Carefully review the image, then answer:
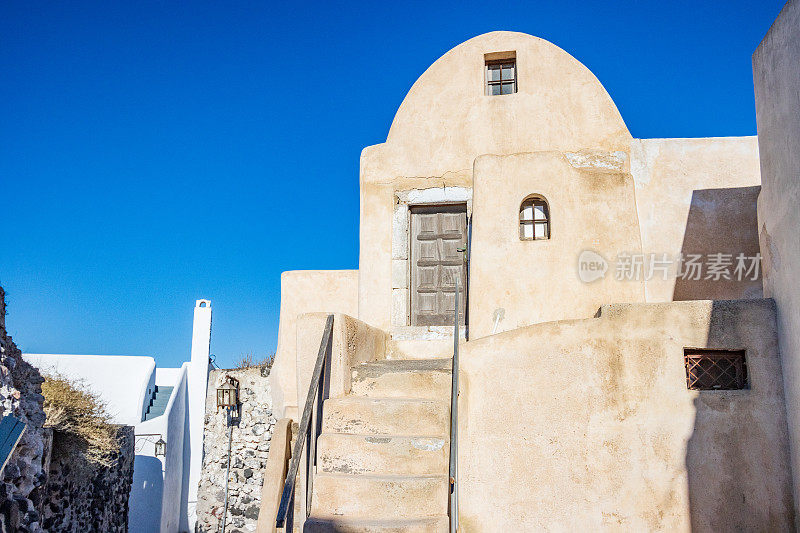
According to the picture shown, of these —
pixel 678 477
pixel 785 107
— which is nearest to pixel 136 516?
pixel 678 477

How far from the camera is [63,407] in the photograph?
308 inches

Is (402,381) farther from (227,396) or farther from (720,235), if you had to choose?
(227,396)

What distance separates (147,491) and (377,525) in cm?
1138

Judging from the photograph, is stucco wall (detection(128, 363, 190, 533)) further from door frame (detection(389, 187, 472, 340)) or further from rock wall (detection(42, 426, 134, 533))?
door frame (detection(389, 187, 472, 340))

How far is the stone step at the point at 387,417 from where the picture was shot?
5434 mm

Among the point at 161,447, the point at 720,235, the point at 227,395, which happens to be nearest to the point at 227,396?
the point at 227,395

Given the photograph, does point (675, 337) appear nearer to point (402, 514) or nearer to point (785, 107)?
point (785, 107)

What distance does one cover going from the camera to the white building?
14672mm

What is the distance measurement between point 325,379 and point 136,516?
10118 mm

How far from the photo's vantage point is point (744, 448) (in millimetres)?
5047

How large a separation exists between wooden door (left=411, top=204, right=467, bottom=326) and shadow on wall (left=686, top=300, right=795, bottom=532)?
369cm

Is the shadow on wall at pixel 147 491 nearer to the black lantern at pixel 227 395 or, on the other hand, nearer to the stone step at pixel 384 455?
the black lantern at pixel 227 395

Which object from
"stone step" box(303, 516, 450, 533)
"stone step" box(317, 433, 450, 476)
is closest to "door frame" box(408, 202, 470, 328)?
"stone step" box(317, 433, 450, 476)

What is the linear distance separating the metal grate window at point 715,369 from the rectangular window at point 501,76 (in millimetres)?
4759
